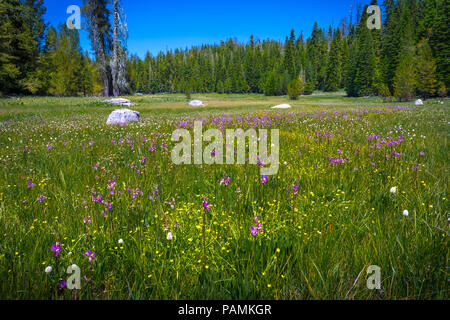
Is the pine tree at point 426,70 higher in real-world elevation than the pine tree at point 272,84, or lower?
lower

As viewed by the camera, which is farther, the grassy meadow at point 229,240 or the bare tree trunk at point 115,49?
the bare tree trunk at point 115,49

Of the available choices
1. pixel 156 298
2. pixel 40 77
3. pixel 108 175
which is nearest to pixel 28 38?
pixel 40 77

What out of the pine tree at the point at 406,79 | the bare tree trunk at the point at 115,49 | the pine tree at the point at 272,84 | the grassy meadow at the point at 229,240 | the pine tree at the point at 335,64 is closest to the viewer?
the grassy meadow at the point at 229,240

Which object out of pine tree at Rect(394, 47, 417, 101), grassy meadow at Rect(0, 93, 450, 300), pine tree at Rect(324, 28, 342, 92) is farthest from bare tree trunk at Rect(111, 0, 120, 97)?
pine tree at Rect(324, 28, 342, 92)

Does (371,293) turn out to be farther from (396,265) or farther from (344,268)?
(396,265)

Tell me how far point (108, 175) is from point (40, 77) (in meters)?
54.9

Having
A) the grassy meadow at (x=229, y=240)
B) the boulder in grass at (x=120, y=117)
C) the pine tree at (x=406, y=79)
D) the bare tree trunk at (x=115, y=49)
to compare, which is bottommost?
the grassy meadow at (x=229, y=240)

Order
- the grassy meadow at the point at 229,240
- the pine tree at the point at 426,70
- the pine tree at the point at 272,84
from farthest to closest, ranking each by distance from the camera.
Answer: the pine tree at the point at 272,84 < the pine tree at the point at 426,70 < the grassy meadow at the point at 229,240

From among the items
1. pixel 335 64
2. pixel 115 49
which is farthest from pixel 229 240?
pixel 335 64

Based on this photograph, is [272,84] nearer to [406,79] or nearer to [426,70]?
[426,70]

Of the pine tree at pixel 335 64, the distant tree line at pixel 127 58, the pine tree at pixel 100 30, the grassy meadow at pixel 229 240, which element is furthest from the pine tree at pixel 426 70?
the pine tree at pixel 100 30

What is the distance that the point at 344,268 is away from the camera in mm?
1650

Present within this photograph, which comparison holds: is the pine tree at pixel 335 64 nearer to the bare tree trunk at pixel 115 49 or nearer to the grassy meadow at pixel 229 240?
the bare tree trunk at pixel 115 49

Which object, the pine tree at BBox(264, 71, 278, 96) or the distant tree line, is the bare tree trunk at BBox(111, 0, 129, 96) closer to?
the distant tree line
